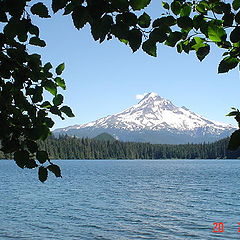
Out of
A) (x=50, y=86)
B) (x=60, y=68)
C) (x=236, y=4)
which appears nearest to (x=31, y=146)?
(x=50, y=86)

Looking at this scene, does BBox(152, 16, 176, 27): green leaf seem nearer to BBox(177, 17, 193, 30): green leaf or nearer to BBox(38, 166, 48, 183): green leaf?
BBox(177, 17, 193, 30): green leaf

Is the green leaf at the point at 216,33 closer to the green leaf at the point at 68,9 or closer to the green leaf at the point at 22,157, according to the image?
the green leaf at the point at 68,9

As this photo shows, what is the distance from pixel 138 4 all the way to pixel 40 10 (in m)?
0.62

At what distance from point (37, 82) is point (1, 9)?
0.96 m

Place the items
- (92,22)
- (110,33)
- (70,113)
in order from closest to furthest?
(92,22) < (110,33) < (70,113)

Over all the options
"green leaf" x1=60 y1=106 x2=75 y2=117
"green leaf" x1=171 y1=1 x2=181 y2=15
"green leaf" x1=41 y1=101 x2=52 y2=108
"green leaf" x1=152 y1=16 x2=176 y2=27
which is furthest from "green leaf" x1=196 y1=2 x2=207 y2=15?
"green leaf" x1=41 y1=101 x2=52 y2=108

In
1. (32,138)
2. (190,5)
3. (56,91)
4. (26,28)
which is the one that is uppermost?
(190,5)

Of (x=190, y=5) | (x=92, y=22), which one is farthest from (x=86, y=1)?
(x=190, y=5)

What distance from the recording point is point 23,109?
285cm

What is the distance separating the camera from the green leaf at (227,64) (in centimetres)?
194

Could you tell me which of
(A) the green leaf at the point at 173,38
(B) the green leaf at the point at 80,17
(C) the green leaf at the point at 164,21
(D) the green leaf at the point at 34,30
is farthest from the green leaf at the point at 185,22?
(D) the green leaf at the point at 34,30

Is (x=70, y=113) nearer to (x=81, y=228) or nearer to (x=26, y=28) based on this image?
(x=26, y=28)

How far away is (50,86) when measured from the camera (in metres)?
2.93

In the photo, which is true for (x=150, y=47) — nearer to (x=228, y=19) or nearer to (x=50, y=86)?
(x=228, y=19)
